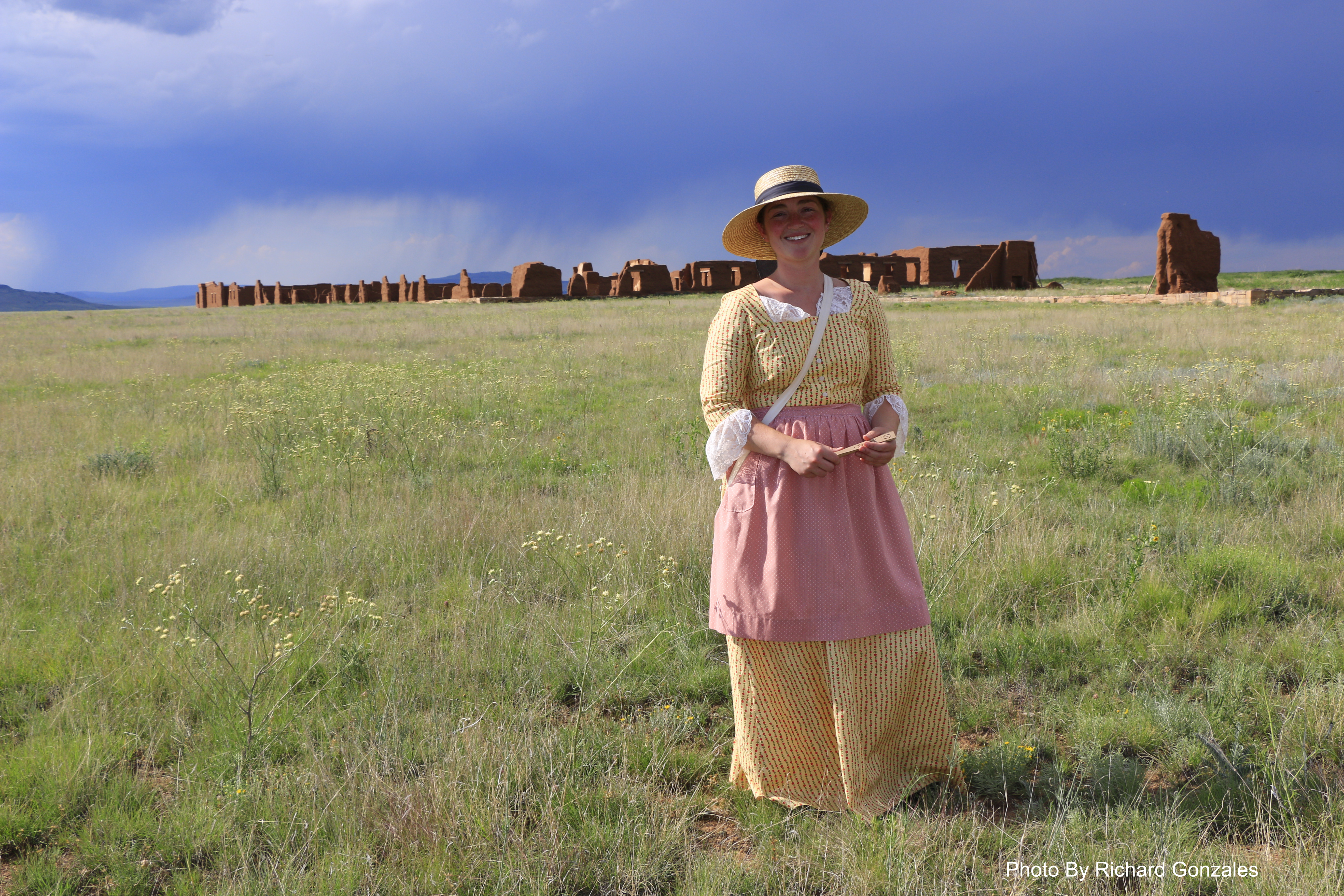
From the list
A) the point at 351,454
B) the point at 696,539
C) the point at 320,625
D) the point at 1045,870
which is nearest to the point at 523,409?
the point at 351,454

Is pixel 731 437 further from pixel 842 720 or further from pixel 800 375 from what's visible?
pixel 842 720

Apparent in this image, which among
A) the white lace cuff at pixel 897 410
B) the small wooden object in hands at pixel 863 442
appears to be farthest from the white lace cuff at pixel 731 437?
the white lace cuff at pixel 897 410

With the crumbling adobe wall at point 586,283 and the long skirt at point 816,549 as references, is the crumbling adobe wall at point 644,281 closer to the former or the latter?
the crumbling adobe wall at point 586,283

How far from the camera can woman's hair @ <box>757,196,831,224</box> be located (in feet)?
7.45

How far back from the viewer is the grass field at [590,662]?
7.13 ft

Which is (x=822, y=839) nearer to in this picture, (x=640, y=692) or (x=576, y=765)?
(x=576, y=765)

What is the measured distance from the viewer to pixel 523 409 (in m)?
8.44

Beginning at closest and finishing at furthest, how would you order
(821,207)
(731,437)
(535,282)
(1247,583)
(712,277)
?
(731,437) < (821,207) < (1247,583) < (535,282) < (712,277)

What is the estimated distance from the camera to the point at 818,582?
2.19m

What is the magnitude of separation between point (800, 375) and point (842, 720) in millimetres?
963

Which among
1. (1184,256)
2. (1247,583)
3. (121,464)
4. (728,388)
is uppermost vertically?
(1184,256)

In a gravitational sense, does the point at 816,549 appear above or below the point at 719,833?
above

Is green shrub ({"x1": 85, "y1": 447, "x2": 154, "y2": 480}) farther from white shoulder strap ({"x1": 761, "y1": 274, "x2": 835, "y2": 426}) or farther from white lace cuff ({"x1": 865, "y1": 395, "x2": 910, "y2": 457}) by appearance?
white lace cuff ({"x1": 865, "y1": 395, "x2": 910, "y2": 457})

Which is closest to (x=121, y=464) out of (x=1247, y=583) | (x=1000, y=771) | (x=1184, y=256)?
(x=1000, y=771)
